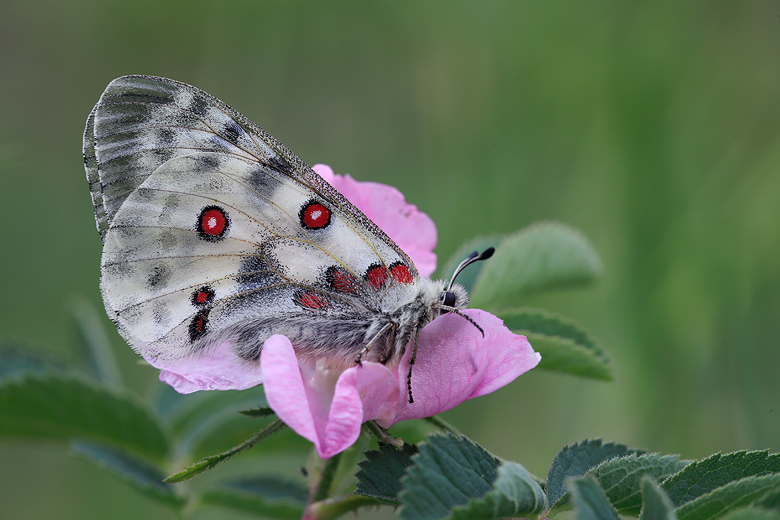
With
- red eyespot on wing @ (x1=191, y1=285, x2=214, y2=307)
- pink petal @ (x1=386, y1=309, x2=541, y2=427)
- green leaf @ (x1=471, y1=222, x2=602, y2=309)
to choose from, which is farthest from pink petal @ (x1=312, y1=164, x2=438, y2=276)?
pink petal @ (x1=386, y1=309, x2=541, y2=427)

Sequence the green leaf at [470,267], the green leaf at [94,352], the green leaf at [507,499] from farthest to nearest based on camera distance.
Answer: the green leaf at [94,352], the green leaf at [470,267], the green leaf at [507,499]

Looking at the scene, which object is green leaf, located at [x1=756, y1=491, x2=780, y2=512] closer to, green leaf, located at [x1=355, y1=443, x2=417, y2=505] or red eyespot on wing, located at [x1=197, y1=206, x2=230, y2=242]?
green leaf, located at [x1=355, y1=443, x2=417, y2=505]

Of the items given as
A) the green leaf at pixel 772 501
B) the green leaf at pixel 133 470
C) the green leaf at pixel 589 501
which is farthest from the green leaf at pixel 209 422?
the green leaf at pixel 772 501

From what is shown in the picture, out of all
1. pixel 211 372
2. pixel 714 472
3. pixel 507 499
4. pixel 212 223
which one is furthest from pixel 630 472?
pixel 212 223

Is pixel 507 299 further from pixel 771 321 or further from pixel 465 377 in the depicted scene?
pixel 771 321

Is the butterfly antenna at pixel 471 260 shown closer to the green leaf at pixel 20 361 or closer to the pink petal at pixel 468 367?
the pink petal at pixel 468 367

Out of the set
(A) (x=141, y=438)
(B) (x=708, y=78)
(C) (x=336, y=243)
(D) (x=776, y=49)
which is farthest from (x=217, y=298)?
(D) (x=776, y=49)
